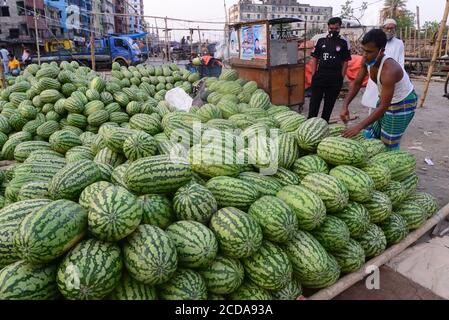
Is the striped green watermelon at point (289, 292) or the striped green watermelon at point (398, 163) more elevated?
the striped green watermelon at point (398, 163)

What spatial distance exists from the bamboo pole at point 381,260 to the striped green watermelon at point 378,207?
0.31 meters

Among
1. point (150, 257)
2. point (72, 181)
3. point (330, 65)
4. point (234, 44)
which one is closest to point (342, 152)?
point (150, 257)

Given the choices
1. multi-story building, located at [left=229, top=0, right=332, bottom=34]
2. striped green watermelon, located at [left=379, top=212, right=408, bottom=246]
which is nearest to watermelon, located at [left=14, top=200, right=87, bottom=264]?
striped green watermelon, located at [left=379, top=212, right=408, bottom=246]

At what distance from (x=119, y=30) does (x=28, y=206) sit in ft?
250

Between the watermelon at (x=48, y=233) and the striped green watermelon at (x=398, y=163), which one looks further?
the striped green watermelon at (x=398, y=163)

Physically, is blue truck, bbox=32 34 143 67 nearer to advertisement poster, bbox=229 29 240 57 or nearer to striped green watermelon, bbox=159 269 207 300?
advertisement poster, bbox=229 29 240 57

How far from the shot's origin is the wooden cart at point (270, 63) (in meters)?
7.43

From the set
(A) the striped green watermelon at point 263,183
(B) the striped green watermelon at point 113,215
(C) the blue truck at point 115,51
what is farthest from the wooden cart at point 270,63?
(C) the blue truck at point 115,51

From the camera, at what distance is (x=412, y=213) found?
3.03 meters

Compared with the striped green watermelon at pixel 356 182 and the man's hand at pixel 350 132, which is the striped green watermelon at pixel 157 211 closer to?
the striped green watermelon at pixel 356 182

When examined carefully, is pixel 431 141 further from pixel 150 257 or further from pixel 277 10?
pixel 277 10

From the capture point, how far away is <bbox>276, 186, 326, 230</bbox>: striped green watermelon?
2299mm

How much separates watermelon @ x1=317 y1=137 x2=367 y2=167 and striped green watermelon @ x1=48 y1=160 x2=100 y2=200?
186 centimetres

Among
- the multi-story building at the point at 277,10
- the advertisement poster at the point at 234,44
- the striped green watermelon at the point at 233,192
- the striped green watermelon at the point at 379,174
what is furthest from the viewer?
the multi-story building at the point at 277,10
